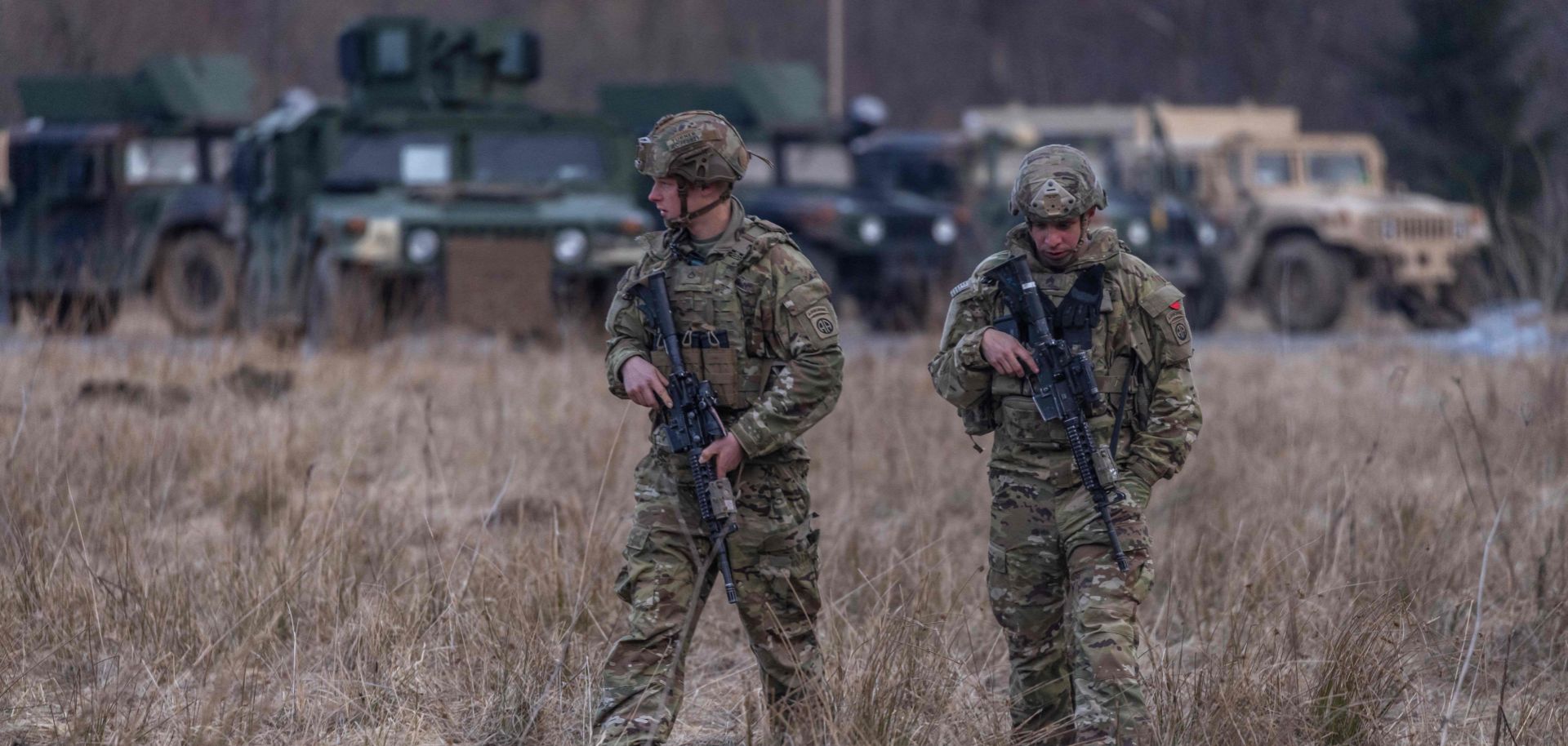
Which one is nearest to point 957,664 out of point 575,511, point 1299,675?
point 1299,675

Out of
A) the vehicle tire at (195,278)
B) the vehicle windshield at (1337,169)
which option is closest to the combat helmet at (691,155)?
the vehicle tire at (195,278)

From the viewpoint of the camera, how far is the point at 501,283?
1098 centimetres

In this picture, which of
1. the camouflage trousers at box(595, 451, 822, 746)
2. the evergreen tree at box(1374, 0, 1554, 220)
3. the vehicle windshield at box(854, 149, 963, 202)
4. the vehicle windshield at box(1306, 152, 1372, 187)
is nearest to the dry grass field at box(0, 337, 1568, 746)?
the camouflage trousers at box(595, 451, 822, 746)

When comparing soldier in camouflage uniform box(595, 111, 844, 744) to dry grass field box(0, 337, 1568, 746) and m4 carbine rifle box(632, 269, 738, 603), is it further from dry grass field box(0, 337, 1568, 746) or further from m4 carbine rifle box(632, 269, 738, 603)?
dry grass field box(0, 337, 1568, 746)

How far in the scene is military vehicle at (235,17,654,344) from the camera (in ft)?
36.0

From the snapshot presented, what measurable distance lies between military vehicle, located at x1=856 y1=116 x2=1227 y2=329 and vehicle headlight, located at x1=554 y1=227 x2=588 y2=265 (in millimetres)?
4485

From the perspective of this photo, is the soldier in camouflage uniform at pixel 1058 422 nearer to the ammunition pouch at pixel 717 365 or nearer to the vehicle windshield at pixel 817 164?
the ammunition pouch at pixel 717 365

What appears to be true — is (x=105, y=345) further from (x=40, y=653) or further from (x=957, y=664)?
(x=957, y=664)

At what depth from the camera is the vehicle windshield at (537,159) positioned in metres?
11.9

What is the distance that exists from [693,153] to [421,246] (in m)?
7.28

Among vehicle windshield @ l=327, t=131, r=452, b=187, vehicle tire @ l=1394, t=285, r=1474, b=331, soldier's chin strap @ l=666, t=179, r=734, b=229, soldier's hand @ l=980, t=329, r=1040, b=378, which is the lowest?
vehicle tire @ l=1394, t=285, r=1474, b=331

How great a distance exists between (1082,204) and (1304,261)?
11.8m

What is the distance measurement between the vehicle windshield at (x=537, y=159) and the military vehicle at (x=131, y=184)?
1.95 metres

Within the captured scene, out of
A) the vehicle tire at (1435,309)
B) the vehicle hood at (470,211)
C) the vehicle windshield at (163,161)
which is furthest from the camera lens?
the vehicle tire at (1435,309)
